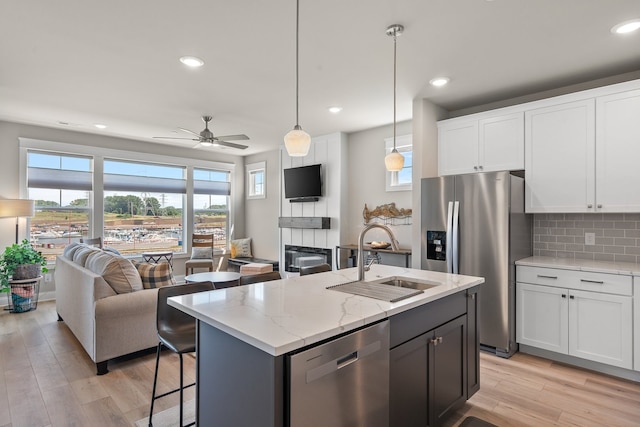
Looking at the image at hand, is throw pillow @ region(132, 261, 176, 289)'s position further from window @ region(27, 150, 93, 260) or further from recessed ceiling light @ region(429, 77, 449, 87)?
window @ region(27, 150, 93, 260)

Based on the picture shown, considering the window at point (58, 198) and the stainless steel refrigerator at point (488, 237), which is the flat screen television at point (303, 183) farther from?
the window at point (58, 198)

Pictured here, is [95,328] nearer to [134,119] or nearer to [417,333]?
[417,333]

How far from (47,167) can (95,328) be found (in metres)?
3.91

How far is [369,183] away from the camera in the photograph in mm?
5516

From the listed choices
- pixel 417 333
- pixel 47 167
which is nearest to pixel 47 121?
pixel 47 167

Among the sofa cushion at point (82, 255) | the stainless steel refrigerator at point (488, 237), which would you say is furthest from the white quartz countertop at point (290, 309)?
the sofa cushion at point (82, 255)

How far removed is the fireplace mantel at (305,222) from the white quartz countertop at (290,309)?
3.38 m

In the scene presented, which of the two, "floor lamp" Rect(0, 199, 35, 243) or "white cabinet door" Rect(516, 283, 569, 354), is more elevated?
"floor lamp" Rect(0, 199, 35, 243)

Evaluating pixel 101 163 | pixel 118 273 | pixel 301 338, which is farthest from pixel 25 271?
pixel 301 338

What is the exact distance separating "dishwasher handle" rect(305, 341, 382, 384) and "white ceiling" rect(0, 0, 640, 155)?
2072 mm

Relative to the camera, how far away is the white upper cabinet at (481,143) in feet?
11.9

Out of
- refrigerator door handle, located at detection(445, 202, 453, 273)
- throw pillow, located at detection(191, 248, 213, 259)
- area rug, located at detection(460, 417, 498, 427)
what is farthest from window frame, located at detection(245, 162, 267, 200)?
area rug, located at detection(460, 417, 498, 427)

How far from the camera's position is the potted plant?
4660 millimetres

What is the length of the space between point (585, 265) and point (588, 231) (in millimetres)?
605
